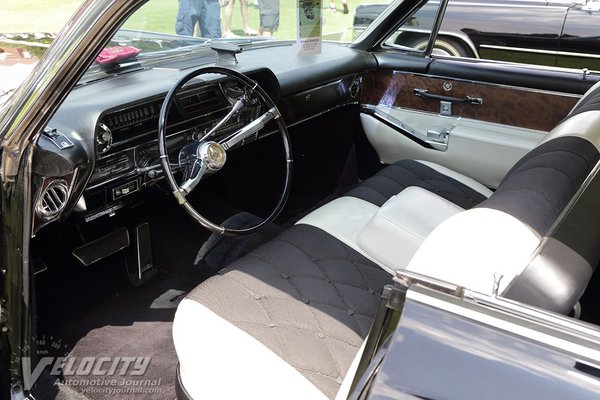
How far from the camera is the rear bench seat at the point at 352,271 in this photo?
3.24 ft

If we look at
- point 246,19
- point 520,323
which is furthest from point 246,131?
point 520,323

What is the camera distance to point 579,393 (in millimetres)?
735

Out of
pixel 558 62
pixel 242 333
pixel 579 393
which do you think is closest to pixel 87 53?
pixel 242 333

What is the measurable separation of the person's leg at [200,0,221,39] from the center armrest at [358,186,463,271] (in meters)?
1.17

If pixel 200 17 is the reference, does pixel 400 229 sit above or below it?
below

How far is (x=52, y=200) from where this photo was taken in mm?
1586

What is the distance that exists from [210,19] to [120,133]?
827 mm

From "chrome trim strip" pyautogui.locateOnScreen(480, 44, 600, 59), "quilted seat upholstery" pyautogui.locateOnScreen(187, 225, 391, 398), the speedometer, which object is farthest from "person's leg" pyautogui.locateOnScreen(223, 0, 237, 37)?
"chrome trim strip" pyautogui.locateOnScreen(480, 44, 600, 59)

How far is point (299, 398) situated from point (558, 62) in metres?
2.14

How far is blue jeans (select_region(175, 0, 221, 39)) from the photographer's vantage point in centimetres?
236

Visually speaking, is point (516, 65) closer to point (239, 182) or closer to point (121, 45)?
point (239, 182)

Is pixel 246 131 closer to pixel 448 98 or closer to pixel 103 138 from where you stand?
pixel 103 138

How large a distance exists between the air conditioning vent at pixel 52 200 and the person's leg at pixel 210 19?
114cm

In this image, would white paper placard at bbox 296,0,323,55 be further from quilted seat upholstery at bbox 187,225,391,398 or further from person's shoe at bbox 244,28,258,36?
quilted seat upholstery at bbox 187,225,391,398
